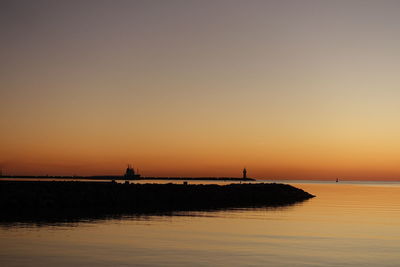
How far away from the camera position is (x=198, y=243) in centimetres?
2606

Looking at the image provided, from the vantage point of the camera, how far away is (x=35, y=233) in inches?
1096

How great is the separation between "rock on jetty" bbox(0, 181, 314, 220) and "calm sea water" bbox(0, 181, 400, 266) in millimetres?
8359

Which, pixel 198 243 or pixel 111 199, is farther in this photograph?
pixel 111 199

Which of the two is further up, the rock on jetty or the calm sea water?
the rock on jetty

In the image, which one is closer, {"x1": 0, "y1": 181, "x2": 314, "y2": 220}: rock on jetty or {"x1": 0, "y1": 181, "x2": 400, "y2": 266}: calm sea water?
{"x1": 0, "y1": 181, "x2": 400, "y2": 266}: calm sea water

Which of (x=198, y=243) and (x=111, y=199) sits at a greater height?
(x=111, y=199)

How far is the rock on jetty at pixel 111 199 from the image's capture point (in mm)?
44228

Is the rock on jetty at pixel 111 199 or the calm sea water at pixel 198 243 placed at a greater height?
the rock on jetty at pixel 111 199

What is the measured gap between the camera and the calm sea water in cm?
2108

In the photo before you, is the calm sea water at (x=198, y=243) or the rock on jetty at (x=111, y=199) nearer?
the calm sea water at (x=198, y=243)

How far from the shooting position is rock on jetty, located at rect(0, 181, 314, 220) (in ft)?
145

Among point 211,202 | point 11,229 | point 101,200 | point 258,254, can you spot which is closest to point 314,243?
point 258,254

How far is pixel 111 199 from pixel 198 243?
30.4 meters

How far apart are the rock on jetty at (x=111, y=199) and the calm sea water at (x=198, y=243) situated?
329 inches
